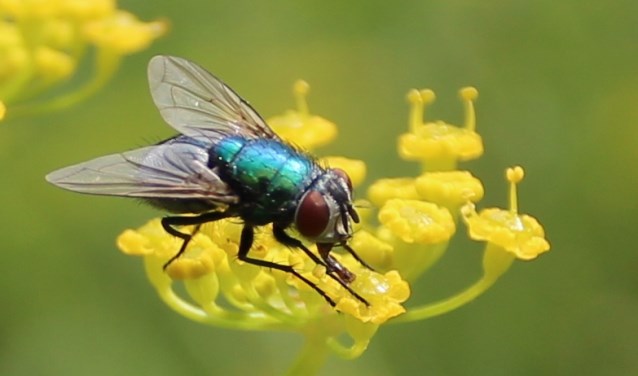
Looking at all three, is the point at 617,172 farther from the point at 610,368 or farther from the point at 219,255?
the point at 219,255

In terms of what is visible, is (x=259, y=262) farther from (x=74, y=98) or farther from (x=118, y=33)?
(x=118, y=33)

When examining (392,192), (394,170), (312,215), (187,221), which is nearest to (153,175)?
(187,221)

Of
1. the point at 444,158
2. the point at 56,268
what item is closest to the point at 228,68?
the point at 56,268

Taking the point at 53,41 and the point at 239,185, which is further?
the point at 53,41

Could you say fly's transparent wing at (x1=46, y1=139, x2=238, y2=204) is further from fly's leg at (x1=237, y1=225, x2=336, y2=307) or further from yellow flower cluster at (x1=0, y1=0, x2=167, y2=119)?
yellow flower cluster at (x1=0, y1=0, x2=167, y2=119)

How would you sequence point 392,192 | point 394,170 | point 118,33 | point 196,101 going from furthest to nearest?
point 394,170, point 118,33, point 196,101, point 392,192

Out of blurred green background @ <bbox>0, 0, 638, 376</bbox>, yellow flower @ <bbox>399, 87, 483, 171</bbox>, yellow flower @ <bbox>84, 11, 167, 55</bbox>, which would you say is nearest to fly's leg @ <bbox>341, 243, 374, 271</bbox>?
yellow flower @ <bbox>399, 87, 483, 171</bbox>

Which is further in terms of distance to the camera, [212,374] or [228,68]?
[228,68]
